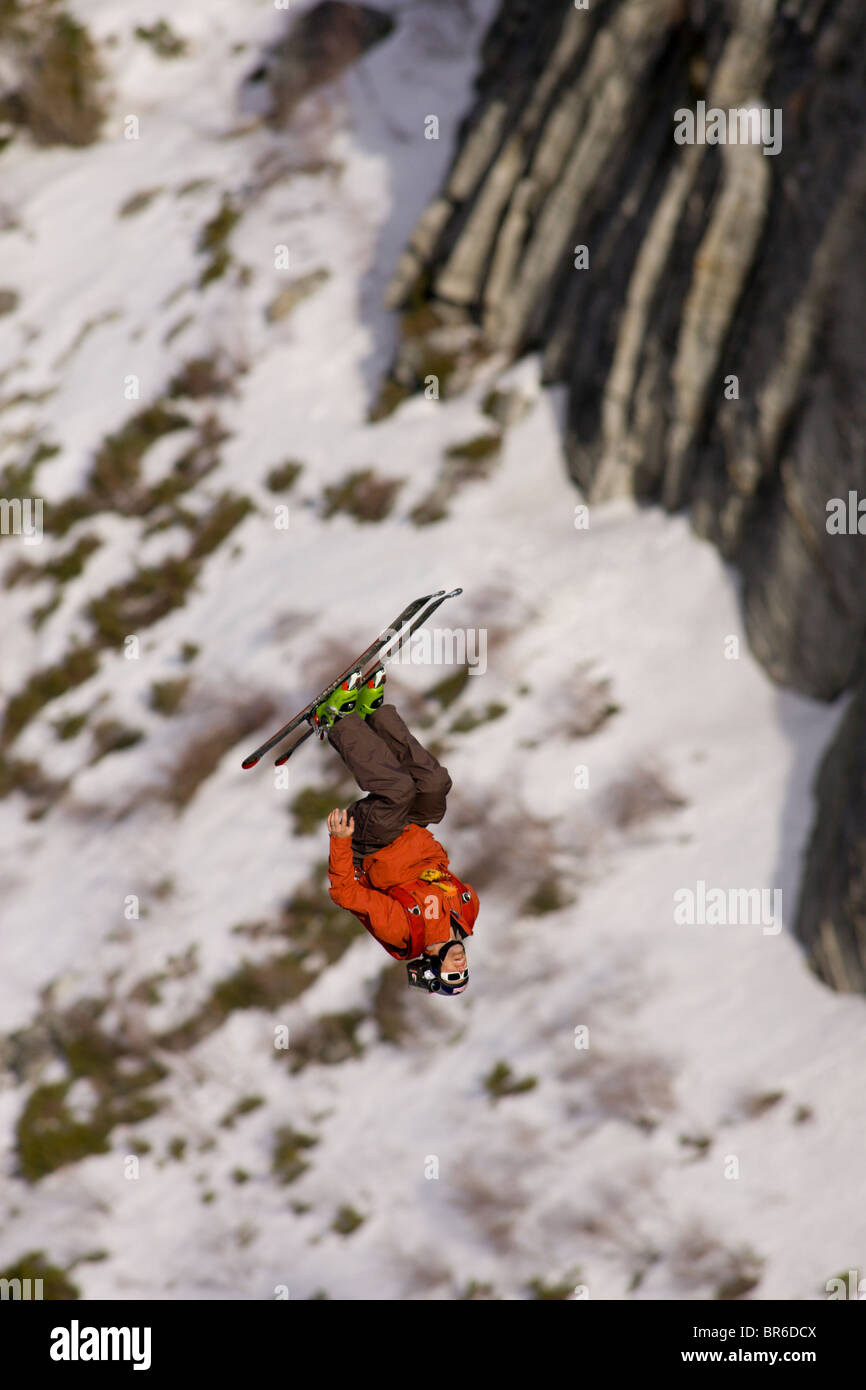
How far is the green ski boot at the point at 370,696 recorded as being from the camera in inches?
370

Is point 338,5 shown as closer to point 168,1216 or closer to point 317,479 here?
point 317,479

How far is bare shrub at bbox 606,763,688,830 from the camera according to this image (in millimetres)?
20125

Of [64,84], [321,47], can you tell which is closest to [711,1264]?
[321,47]

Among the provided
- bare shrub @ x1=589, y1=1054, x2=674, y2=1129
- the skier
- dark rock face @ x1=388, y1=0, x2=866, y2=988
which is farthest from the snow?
the skier

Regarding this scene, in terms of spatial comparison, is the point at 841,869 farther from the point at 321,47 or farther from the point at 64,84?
the point at 64,84

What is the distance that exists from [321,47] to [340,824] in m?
34.6

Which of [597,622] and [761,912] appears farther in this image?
[597,622]

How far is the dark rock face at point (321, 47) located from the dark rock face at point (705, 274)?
32.3ft

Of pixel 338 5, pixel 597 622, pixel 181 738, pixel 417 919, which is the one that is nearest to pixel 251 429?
pixel 181 738

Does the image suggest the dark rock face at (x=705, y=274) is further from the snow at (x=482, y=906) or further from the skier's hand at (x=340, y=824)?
the skier's hand at (x=340, y=824)

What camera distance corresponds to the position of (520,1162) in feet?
59.6

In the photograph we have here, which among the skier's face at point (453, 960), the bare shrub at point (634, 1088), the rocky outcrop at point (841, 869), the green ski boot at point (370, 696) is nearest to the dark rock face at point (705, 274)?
the rocky outcrop at point (841, 869)

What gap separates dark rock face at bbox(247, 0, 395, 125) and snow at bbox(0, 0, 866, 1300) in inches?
312

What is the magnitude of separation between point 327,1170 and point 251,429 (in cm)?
1762
